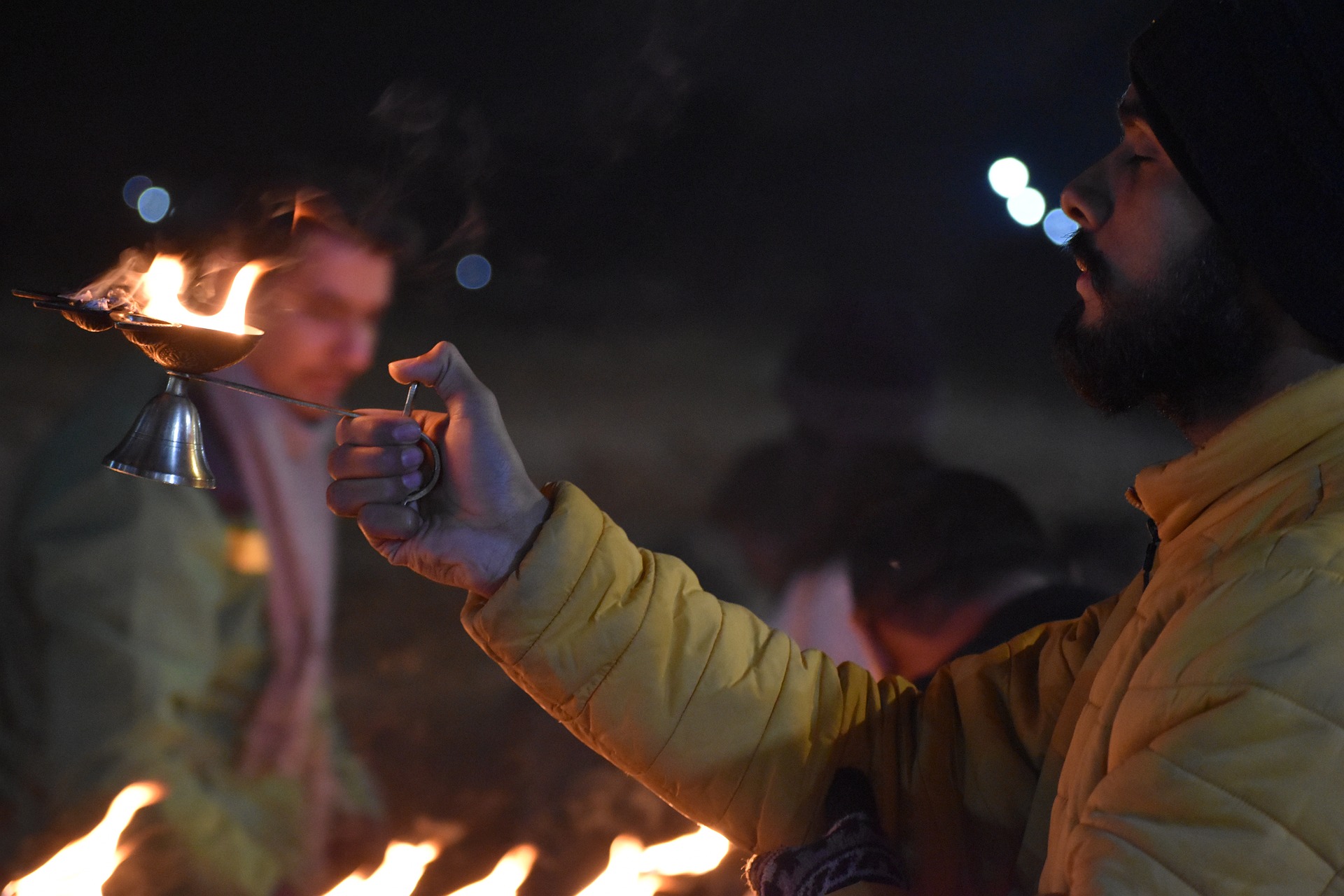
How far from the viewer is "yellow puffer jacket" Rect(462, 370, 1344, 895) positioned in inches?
29.1

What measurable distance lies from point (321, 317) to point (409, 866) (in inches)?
38.0

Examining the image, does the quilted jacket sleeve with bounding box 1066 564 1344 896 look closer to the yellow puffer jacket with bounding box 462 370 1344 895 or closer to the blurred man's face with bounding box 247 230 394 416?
the yellow puffer jacket with bounding box 462 370 1344 895

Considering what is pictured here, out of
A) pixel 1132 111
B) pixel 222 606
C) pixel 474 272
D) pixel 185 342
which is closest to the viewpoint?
pixel 185 342

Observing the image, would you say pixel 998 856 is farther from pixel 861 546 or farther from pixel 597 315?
pixel 597 315

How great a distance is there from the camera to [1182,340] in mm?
1091

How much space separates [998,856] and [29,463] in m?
1.48

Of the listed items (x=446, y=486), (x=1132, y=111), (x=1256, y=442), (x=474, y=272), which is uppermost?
(x=474, y=272)

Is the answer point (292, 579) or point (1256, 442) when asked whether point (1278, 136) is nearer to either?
point (1256, 442)

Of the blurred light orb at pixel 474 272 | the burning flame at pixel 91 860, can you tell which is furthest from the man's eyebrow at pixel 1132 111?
the burning flame at pixel 91 860

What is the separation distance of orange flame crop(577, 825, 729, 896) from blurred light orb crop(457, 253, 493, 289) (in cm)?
110

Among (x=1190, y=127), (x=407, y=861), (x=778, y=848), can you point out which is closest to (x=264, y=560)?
(x=407, y=861)

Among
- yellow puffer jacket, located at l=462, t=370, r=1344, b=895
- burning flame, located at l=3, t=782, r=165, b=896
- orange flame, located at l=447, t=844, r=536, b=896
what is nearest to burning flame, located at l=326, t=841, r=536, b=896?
orange flame, located at l=447, t=844, r=536, b=896

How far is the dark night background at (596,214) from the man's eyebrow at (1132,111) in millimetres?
714

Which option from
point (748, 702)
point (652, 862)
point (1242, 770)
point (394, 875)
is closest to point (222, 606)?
point (394, 875)
